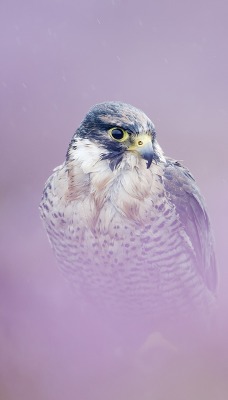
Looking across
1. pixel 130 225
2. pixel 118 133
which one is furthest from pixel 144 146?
pixel 130 225

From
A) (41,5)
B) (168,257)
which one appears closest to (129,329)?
(168,257)

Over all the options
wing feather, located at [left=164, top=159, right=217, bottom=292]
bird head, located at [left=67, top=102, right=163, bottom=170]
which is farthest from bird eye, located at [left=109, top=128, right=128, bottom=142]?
wing feather, located at [left=164, top=159, right=217, bottom=292]

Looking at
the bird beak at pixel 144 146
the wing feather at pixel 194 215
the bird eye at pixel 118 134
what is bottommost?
the wing feather at pixel 194 215

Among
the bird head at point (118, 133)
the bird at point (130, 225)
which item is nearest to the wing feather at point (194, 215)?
the bird at point (130, 225)

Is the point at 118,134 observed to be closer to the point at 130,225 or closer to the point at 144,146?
the point at 144,146

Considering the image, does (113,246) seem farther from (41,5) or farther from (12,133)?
(41,5)

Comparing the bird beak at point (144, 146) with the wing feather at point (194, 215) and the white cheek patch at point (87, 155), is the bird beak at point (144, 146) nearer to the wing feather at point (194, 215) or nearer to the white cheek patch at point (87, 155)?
the white cheek patch at point (87, 155)

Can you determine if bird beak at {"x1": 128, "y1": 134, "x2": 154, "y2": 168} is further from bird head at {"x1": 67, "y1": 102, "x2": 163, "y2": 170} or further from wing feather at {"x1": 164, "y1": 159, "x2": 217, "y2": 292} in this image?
wing feather at {"x1": 164, "y1": 159, "x2": 217, "y2": 292}
